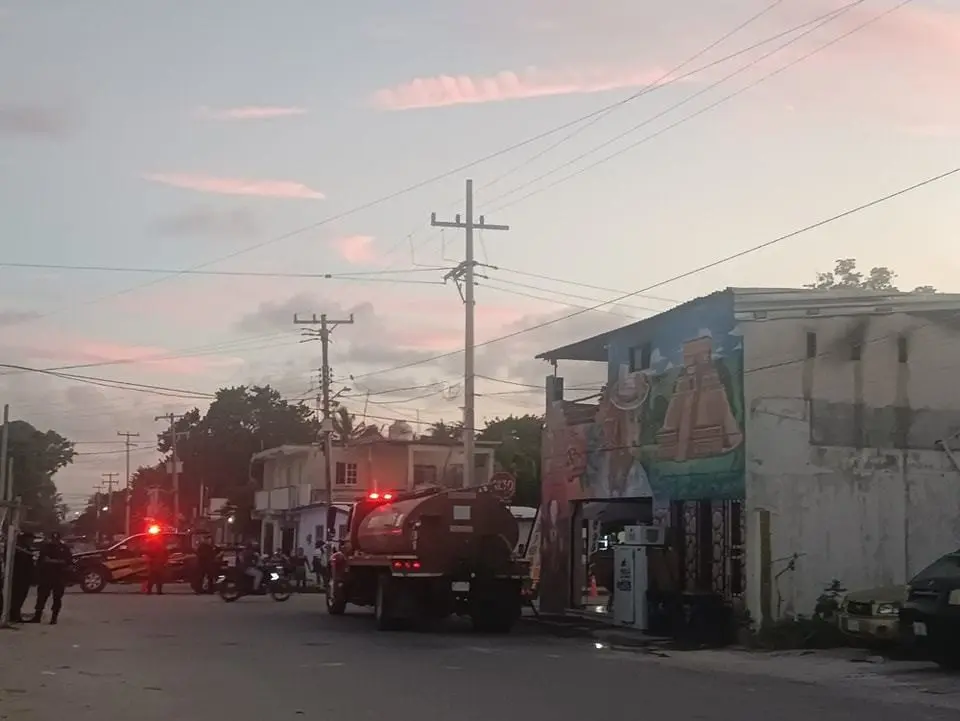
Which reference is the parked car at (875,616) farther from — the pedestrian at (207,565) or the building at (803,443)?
the pedestrian at (207,565)

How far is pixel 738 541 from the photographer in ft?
81.3

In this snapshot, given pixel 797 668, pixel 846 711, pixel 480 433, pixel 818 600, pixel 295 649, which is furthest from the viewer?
pixel 480 433

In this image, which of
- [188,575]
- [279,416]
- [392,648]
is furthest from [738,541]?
[279,416]

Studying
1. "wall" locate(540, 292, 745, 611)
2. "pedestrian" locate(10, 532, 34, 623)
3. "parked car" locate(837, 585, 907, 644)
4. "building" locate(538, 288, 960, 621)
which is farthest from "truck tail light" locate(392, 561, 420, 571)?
"parked car" locate(837, 585, 907, 644)

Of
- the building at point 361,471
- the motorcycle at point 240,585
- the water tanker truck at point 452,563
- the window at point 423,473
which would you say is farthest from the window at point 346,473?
the water tanker truck at point 452,563

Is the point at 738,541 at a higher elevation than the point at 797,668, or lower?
higher

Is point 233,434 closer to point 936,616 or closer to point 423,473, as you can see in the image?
point 423,473

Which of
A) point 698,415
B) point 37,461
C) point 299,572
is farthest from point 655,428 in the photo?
point 37,461

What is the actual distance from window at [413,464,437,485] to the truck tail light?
42.3m

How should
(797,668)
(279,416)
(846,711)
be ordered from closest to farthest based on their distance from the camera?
(846,711), (797,668), (279,416)

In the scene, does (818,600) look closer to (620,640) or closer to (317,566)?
(620,640)

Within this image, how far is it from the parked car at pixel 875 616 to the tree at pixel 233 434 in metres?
80.3

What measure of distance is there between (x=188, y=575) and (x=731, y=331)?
24.1 metres

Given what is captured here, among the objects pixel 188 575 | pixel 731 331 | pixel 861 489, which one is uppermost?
pixel 731 331
